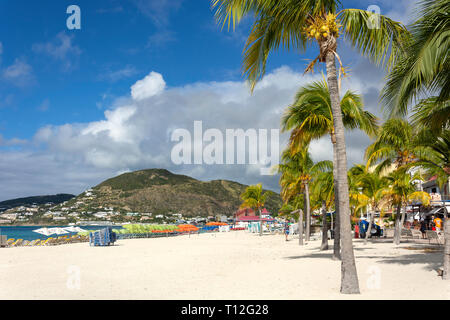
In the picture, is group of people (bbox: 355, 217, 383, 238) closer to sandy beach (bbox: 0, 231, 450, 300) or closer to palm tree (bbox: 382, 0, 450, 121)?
sandy beach (bbox: 0, 231, 450, 300)

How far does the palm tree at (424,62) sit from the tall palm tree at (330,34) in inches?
26.3

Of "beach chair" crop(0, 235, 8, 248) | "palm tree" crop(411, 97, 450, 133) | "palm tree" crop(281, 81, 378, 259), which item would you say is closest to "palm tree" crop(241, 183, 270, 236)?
"beach chair" crop(0, 235, 8, 248)

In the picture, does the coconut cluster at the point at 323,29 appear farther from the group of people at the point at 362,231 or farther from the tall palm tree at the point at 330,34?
the group of people at the point at 362,231

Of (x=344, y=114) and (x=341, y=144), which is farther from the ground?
(x=344, y=114)

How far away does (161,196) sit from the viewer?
14988 centimetres

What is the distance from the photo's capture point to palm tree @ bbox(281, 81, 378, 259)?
13414 mm

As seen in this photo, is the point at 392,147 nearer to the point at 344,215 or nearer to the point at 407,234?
the point at 407,234

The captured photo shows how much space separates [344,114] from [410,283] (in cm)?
782

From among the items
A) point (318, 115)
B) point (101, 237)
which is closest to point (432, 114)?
point (318, 115)

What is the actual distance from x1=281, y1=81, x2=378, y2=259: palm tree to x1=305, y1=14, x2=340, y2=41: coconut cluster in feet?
16.6

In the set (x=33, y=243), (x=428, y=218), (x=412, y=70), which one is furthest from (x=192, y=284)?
(x=428, y=218)

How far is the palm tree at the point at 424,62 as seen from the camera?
6.56 metres
